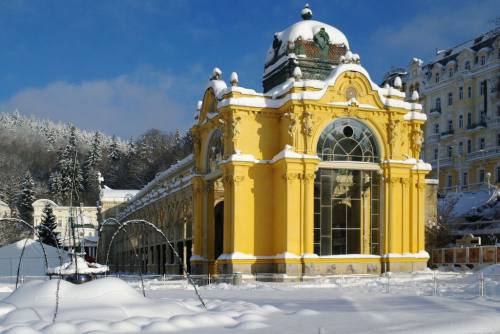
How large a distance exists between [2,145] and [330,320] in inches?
6780

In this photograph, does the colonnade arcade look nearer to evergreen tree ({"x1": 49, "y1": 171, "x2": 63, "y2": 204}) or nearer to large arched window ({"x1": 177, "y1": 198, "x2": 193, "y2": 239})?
large arched window ({"x1": 177, "y1": 198, "x2": 193, "y2": 239})

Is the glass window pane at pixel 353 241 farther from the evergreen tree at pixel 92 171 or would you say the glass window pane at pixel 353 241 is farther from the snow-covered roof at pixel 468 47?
the evergreen tree at pixel 92 171

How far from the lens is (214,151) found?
39406 mm

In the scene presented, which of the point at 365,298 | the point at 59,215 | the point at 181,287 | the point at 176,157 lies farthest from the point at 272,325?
the point at 59,215

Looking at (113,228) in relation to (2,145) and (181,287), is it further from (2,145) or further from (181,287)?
(2,145)

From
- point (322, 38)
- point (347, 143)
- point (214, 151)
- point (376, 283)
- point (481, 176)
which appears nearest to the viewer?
point (376, 283)

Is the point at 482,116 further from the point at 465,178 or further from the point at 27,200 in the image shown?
the point at 27,200

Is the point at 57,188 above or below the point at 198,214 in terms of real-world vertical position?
above

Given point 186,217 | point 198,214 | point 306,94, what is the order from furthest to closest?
point 186,217 < point 198,214 < point 306,94

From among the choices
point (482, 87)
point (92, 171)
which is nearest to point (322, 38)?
point (482, 87)

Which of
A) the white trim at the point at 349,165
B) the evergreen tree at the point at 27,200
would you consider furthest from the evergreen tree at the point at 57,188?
the white trim at the point at 349,165

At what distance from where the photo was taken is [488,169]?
71.6m

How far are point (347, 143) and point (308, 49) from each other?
7.24m

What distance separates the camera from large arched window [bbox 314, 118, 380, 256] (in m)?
35.9
